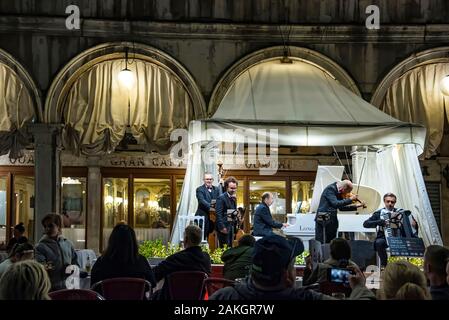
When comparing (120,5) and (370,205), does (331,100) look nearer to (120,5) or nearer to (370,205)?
(370,205)

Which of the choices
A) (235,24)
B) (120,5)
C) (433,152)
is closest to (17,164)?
(120,5)

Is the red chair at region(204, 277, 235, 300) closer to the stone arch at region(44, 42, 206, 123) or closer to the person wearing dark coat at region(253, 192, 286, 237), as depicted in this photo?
the person wearing dark coat at region(253, 192, 286, 237)

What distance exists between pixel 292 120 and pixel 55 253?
210 inches

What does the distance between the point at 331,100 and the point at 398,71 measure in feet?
8.58

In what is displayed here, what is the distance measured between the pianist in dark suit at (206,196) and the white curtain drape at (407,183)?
320 centimetres

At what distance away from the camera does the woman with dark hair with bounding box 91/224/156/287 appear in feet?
24.9

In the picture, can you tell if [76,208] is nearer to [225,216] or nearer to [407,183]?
[225,216]

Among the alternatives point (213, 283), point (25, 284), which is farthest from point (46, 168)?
Result: point (25, 284)

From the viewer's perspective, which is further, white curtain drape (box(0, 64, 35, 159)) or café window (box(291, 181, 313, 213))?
café window (box(291, 181, 313, 213))

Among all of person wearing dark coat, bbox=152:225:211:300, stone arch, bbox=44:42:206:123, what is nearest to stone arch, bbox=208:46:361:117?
stone arch, bbox=44:42:206:123

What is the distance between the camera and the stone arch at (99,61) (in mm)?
15188

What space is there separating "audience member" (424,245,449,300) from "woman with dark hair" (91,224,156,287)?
2.85 meters

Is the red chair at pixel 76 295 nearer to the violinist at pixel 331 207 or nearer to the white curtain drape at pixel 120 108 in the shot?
the violinist at pixel 331 207

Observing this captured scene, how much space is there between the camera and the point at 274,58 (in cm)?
1545
